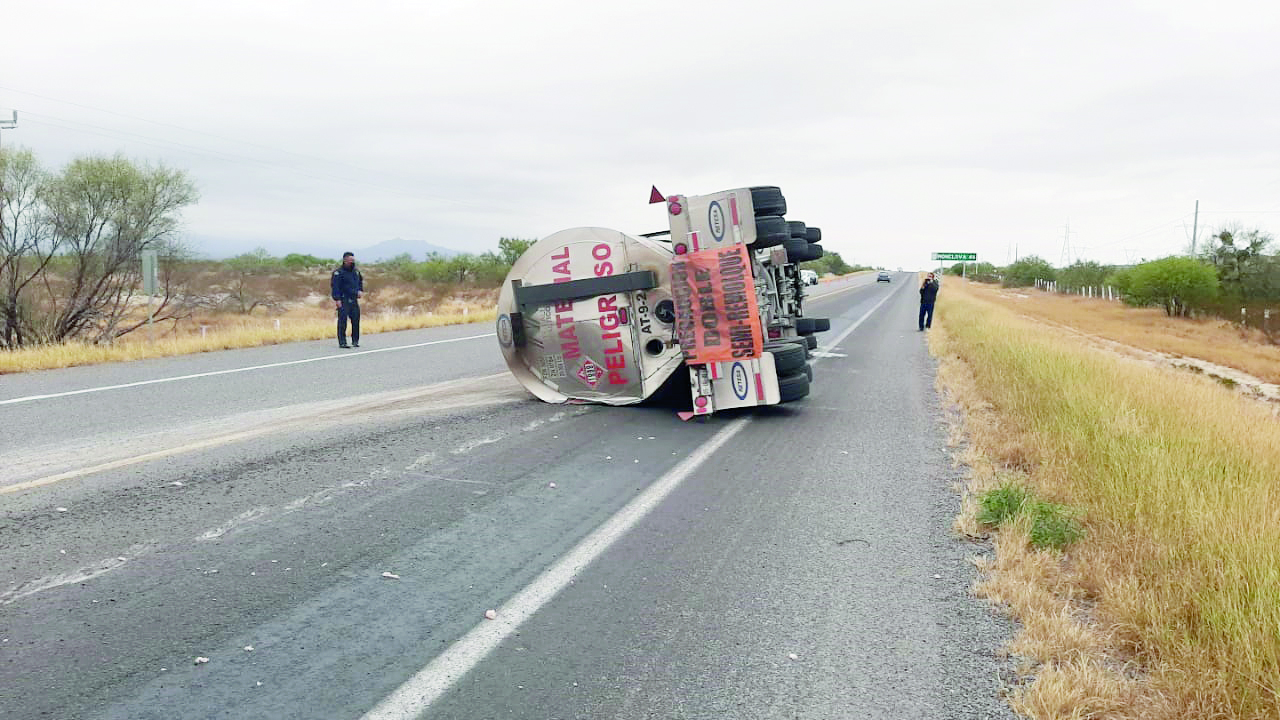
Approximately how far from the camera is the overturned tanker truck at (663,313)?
8.22m

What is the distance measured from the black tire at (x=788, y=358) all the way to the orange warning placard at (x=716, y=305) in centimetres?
63

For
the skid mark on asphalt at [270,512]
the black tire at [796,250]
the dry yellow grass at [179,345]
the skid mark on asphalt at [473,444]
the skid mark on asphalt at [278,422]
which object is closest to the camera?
the skid mark on asphalt at [270,512]

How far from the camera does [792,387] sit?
29.6ft

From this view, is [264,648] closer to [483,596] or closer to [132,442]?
[483,596]

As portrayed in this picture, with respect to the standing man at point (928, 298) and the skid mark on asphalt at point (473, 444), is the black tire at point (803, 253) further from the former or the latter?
the standing man at point (928, 298)

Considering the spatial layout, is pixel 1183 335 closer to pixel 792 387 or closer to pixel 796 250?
pixel 796 250

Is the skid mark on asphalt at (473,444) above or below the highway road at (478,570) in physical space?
above

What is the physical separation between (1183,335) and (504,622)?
39777mm

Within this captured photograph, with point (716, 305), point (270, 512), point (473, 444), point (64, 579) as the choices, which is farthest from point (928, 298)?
point (64, 579)

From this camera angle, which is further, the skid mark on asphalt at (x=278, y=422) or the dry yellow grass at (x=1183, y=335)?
the dry yellow grass at (x=1183, y=335)

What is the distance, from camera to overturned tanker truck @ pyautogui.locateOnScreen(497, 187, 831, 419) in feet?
27.0

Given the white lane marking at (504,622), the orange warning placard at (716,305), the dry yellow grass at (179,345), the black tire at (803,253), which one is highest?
the black tire at (803,253)

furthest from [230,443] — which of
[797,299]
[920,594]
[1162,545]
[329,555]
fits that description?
[797,299]

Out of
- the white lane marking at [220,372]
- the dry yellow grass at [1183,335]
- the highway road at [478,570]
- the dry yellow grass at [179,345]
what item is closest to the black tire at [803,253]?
the highway road at [478,570]
